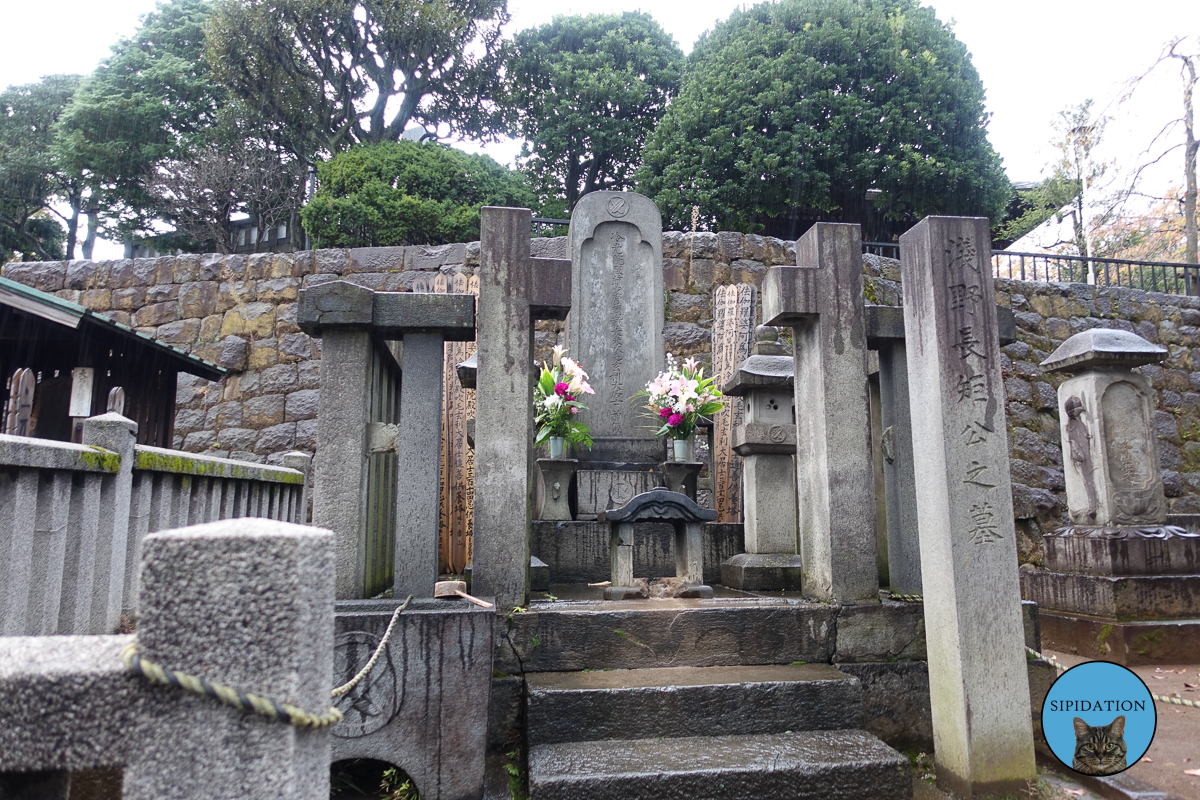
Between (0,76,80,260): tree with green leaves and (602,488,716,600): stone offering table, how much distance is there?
20952mm

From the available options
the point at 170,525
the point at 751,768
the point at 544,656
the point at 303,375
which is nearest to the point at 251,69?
the point at 303,375

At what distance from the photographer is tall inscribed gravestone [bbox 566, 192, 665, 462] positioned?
7.11 m

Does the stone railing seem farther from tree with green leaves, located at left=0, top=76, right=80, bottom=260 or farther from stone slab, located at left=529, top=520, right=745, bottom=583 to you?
tree with green leaves, located at left=0, top=76, right=80, bottom=260

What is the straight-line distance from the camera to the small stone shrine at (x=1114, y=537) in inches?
232

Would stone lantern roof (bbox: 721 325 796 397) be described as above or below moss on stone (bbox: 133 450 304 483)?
above

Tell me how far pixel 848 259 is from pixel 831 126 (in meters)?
12.2

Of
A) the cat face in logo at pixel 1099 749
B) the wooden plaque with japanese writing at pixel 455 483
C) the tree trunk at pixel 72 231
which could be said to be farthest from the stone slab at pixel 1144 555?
the tree trunk at pixel 72 231

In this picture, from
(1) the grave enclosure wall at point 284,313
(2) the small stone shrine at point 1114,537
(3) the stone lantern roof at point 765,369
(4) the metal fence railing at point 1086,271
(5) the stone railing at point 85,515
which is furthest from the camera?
(4) the metal fence railing at point 1086,271

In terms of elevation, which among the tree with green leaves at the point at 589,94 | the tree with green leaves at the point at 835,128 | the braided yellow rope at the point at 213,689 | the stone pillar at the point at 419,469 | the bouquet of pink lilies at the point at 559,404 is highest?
the tree with green leaves at the point at 589,94

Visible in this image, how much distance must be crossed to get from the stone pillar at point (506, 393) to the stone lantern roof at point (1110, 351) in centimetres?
552

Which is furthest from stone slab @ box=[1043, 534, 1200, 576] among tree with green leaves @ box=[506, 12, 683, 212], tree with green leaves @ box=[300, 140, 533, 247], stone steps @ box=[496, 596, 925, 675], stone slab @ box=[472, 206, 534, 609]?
tree with green leaves @ box=[506, 12, 683, 212]

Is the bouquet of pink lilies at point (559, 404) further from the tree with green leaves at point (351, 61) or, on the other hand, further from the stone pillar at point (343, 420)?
the tree with green leaves at point (351, 61)

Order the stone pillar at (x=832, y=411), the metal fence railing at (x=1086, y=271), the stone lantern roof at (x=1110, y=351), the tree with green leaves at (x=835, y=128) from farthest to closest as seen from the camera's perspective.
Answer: the tree with green leaves at (x=835, y=128)
the metal fence railing at (x=1086, y=271)
the stone lantern roof at (x=1110, y=351)
the stone pillar at (x=832, y=411)

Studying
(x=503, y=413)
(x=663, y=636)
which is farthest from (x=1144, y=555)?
(x=503, y=413)
